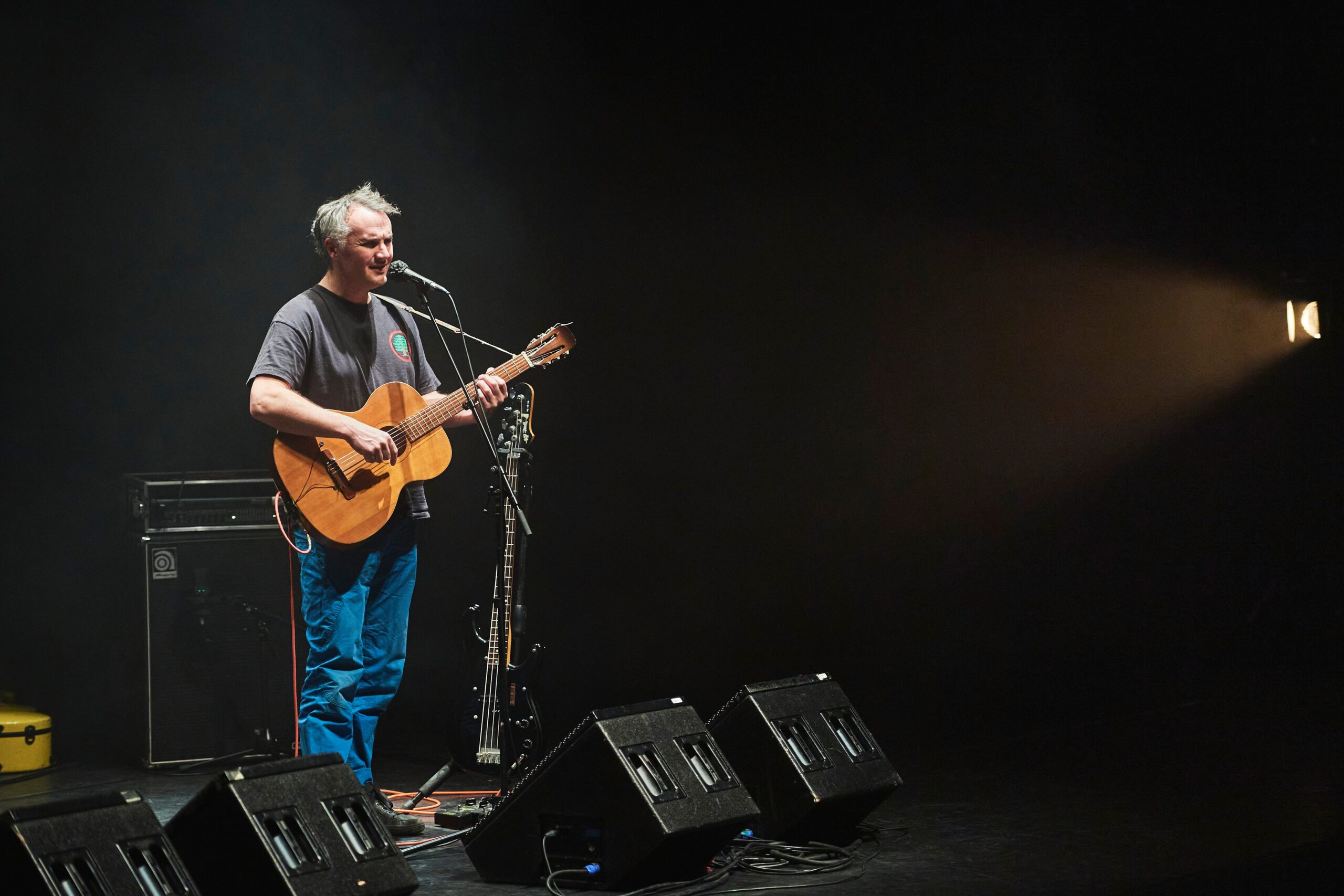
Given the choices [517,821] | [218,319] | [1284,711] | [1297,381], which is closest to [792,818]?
[517,821]

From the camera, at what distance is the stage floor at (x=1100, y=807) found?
290cm

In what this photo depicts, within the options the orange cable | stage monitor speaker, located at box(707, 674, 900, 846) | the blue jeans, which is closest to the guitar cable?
the orange cable

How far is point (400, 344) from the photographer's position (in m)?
3.64

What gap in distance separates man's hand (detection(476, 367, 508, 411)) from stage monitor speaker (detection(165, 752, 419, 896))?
1.14 meters

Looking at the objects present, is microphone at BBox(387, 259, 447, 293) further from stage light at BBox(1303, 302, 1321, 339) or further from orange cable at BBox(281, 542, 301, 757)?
stage light at BBox(1303, 302, 1321, 339)

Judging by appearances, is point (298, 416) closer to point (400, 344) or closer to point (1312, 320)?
point (400, 344)

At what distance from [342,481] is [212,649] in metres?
1.40

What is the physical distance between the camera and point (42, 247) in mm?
4777

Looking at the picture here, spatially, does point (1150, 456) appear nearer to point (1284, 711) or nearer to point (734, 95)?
point (1284, 711)

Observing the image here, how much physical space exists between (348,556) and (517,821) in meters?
0.91

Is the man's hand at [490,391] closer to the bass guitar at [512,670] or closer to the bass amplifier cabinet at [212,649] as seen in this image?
the bass guitar at [512,670]

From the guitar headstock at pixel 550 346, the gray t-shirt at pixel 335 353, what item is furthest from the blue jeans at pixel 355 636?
the guitar headstock at pixel 550 346

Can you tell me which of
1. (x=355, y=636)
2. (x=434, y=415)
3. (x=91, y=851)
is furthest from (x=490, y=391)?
(x=91, y=851)

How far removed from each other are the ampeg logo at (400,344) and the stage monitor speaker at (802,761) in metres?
1.30
